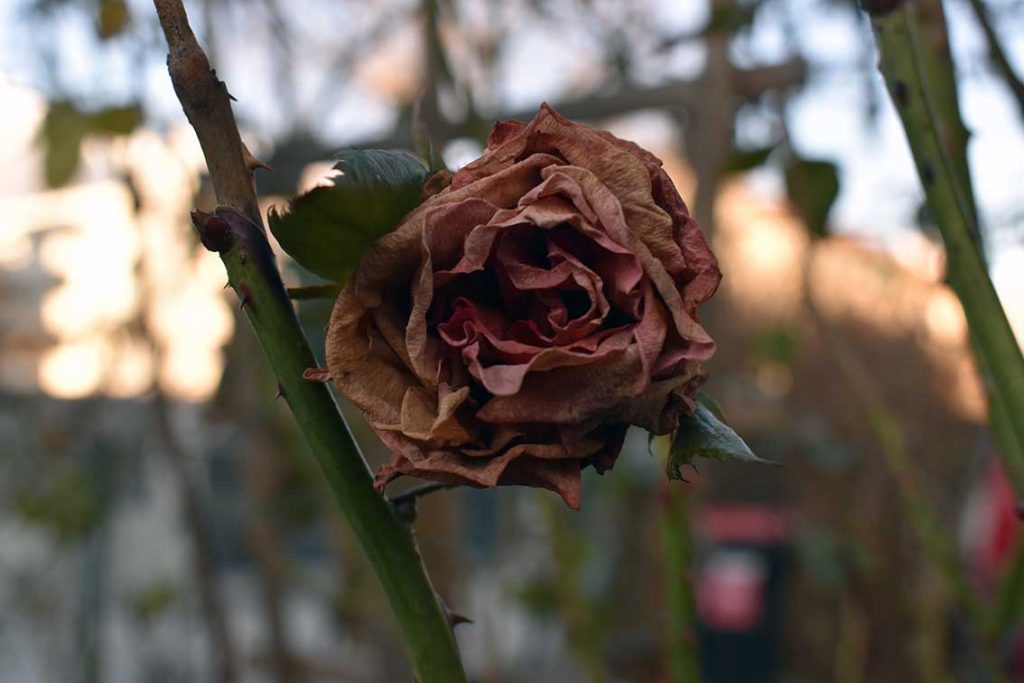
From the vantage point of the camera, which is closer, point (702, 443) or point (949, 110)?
point (702, 443)

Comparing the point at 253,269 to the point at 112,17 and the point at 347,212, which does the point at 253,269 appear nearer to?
the point at 347,212

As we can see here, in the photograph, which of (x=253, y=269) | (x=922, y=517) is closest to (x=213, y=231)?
(x=253, y=269)

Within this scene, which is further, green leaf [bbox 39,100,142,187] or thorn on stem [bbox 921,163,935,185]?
green leaf [bbox 39,100,142,187]

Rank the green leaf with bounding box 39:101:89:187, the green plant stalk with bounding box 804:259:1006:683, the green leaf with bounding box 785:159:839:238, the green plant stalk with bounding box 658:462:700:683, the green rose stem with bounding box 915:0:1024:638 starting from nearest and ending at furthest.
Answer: the green rose stem with bounding box 915:0:1024:638 → the green plant stalk with bounding box 658:462:700:683 → the green leaf with bounding box 785:159:839:238 → the green plant stalk with bounding box 804:259:1006:683 → the green leaf with bounding box 39:101:89:187

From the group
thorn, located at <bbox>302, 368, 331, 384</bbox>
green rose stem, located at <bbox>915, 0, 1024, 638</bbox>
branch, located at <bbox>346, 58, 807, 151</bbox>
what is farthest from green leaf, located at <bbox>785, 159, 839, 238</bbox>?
thorn, located at <bbox>302, 368, 331, 384</bbox>

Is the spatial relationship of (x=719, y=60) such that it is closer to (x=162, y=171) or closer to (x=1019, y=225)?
(x=1019, y=225)

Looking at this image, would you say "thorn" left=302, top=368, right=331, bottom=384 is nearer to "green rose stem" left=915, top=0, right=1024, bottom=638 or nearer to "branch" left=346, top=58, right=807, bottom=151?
"green rose stem" left=915, top=0, right=1024, bottom=638
